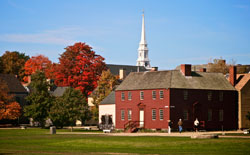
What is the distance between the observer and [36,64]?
13475 centimetres

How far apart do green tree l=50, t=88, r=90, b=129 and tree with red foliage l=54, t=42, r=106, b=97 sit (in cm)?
2538

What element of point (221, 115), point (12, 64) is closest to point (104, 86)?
point (221, 115)

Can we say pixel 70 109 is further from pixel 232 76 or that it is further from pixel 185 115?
pixel 232 76

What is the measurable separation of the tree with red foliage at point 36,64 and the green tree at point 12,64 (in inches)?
60.1

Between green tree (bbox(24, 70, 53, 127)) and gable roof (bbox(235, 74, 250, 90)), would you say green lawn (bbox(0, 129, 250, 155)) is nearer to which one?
green tree (bbox(24, 70, 53, 127))

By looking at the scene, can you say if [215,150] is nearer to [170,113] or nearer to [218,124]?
[170,113]

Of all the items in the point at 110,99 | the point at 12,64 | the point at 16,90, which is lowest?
the point at 110,99

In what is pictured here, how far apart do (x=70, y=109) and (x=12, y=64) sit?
5913 centimetres

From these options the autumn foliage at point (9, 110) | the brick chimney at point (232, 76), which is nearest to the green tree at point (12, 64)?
the autumn foliage at point (9, 110)

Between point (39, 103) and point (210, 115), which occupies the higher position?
point (39, 103)

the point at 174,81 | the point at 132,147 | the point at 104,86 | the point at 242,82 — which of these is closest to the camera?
the point at 132,147

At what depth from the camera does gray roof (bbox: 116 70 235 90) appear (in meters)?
74.6

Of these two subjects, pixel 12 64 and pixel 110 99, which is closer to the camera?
pixel 110 99

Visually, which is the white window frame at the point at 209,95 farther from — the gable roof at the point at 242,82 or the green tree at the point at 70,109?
the green tree at the point at 70,109
